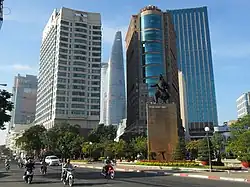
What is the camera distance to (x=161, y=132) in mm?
34031

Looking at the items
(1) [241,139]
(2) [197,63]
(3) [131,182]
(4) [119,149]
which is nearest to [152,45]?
(4) [119,149]

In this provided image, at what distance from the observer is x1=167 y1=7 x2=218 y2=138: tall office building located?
170363 mm

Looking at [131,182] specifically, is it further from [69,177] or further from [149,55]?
[149,55]

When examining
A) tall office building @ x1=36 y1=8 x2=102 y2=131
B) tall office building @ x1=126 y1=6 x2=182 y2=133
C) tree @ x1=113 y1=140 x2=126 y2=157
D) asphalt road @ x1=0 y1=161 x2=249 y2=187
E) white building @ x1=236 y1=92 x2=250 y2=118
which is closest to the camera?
asphalt road @ x1=0 y1=161 x2=249 y2=187

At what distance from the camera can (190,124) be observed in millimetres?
167125

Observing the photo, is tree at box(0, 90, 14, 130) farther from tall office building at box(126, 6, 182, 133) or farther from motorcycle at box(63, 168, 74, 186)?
tall office building at box(126, 6, 182, 133)

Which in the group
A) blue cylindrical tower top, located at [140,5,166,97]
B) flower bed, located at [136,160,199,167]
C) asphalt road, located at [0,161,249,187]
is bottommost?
asphalt road, located at [0,161,249,187]

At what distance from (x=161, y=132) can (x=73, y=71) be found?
279 ft

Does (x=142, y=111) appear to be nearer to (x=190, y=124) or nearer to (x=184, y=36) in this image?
(x=190, y=124)

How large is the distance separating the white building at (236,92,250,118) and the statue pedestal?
11849 centimetres

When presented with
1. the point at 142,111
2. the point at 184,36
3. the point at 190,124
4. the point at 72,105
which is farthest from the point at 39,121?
the point at 184,36

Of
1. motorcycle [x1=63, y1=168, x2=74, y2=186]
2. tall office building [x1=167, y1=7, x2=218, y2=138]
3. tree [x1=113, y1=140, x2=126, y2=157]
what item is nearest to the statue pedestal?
motorcycle [x1=63, y1=168, x2=74, y2=186]

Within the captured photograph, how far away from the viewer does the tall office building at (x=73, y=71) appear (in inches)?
4313

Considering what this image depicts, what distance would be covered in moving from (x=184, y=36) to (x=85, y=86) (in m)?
89.6
